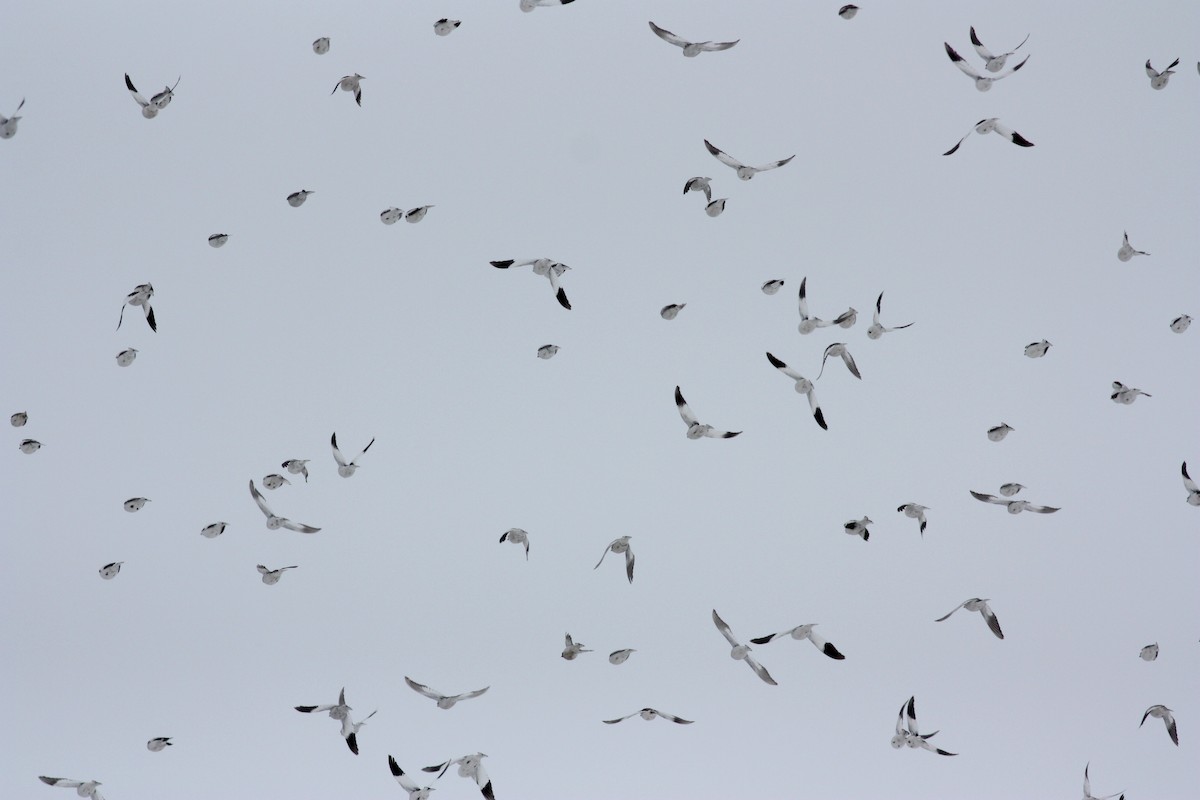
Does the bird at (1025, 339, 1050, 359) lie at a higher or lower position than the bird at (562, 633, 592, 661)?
higher

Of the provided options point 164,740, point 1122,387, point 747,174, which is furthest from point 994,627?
point 164,740

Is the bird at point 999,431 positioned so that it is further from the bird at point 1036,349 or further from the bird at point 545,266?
the bird at point 545,266

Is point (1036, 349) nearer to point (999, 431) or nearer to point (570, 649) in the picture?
point (999, 431)

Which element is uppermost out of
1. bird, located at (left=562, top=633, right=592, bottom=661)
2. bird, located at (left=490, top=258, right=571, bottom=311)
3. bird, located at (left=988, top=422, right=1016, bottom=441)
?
bird, located at (left=490, top=258, right=571, bottom=311)

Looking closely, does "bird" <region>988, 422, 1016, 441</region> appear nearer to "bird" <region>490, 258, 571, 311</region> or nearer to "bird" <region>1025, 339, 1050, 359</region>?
"bird" <region>1025, 339, 1050, 359</region>

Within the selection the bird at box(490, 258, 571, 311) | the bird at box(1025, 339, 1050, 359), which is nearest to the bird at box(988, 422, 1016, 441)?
the bird at box(1025, 339, 1050, 359)

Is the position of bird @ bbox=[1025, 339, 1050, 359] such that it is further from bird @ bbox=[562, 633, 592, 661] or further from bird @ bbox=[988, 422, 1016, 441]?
bird @ bbox=[562, 633, 592, 661]

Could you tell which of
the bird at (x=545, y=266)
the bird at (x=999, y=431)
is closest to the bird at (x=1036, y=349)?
the bird at (x=999, y=431)

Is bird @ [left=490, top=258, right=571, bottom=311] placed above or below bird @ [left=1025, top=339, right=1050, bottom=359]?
above

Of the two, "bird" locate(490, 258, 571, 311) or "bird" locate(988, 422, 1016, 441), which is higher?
"bird" locate(490, 258, 571, 311)

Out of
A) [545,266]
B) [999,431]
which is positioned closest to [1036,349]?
[999,431]

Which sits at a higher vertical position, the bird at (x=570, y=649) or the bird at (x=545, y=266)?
the bird at (x=545, y=266)

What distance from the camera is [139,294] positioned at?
25.5 meters

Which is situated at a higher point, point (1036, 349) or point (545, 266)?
point (545, 266)
